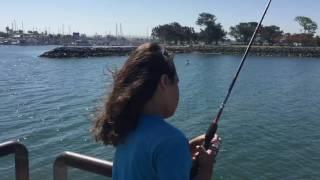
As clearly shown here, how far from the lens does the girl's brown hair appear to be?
2285 millimetres

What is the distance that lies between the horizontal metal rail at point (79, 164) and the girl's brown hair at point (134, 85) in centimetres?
73

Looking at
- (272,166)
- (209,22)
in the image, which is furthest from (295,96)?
(209,22)

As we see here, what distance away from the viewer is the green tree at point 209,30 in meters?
152

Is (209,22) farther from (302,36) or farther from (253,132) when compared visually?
(253,132)

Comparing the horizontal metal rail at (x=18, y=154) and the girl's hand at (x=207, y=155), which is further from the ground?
the girl's hand at (x=207, y=155)

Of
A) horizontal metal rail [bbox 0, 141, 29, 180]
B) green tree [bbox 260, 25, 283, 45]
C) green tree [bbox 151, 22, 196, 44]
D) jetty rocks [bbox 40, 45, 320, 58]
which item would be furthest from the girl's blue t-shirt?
green tree [bbox 151, 22, 196, 44]

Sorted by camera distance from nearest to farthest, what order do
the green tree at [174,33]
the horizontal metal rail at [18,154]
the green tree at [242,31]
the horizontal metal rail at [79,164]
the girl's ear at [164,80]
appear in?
1. the girl's ear at [164,80]
2. the horizontal metal rail at [79,164]
3. the horizontal metal rail at [18,154]
4. the green tree at [242,31]
5. the green tree at [174,33]

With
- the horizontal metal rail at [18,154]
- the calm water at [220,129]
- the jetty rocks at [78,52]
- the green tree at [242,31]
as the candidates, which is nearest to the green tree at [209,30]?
the green tree at [242,31]

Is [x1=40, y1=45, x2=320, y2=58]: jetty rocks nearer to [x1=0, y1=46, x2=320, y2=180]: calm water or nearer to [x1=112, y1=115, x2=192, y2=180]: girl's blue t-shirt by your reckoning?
[x1=0, y1=46, x2=320, y2=180]: calm water

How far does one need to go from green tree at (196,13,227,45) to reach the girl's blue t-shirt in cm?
15096

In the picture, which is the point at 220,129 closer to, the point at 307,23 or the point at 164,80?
the point at 164,80

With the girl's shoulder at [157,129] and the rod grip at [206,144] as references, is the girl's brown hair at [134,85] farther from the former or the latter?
the rod grip at [206,144]

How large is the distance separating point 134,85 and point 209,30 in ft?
504

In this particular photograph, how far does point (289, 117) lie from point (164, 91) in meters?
28.3
